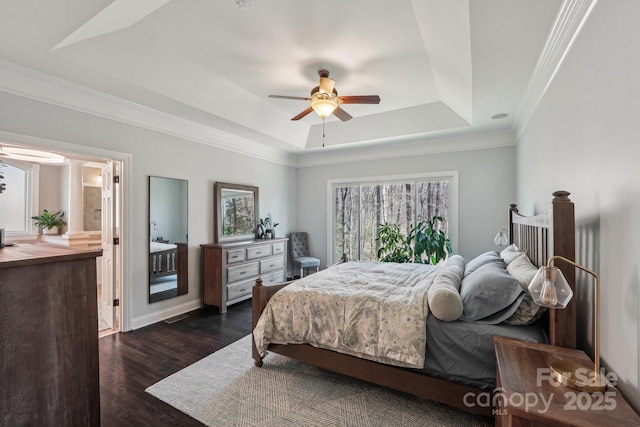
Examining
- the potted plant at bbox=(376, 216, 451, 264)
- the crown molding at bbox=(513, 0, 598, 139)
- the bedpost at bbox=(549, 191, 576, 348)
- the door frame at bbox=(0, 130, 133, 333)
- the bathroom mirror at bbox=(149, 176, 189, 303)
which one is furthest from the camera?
the potted plant at bbox=(376, 216, 451, 264)

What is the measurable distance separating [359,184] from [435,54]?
326 centimetres

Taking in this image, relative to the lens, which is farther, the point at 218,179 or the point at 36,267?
the point at 218,179

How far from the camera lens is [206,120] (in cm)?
395

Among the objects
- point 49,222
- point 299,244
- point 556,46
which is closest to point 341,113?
point 556,46

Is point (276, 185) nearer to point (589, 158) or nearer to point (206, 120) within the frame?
point (206, 120)

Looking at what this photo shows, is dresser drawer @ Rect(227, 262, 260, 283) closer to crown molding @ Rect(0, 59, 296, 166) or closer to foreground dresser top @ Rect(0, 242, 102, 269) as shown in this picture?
crown molding @ Rect(0, 59, 296, 166)

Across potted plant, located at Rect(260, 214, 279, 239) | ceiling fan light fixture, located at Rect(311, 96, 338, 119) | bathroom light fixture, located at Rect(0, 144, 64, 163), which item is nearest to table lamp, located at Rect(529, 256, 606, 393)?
ceiling fan light fixture, located at Rect(311, 96, 338, 119)

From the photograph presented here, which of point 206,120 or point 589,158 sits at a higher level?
point 206,120

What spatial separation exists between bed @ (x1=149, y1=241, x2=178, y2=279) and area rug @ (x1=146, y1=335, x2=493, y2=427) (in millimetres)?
1611

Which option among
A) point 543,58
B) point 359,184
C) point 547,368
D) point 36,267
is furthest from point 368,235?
point 36,267

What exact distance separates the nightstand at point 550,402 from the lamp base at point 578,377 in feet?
0.07

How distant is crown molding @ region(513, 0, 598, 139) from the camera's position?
163 centimetres

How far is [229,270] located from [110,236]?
151 cm

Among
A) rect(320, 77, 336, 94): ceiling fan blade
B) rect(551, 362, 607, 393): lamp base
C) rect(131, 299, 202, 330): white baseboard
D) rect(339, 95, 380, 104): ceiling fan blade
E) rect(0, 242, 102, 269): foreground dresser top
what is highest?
rect(320, 77, 336, 94): ceiling fan blade
